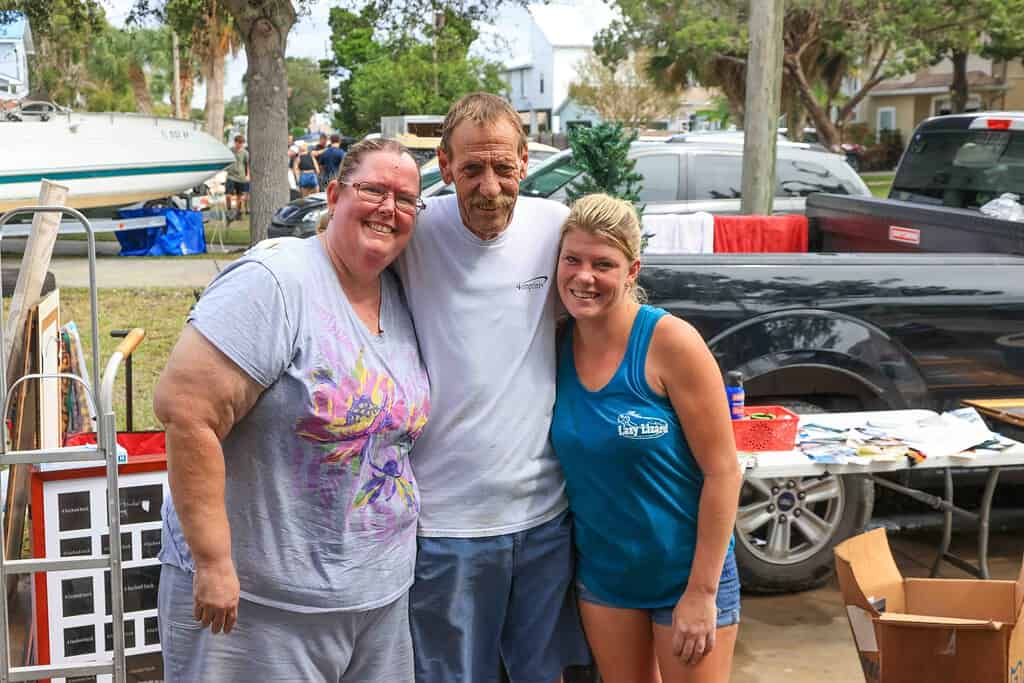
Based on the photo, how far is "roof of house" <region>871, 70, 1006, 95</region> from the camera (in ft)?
145

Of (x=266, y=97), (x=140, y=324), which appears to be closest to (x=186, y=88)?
(x=266, y=97)

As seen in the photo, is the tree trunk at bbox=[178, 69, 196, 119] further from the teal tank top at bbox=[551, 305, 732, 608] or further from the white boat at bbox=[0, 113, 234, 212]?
the teal tank top at bbox=[551, 305, 732, 608]

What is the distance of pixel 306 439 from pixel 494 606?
706 millimetres

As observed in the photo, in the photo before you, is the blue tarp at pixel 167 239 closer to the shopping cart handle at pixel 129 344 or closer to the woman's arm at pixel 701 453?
the shopping cart handle at pixel 129 344

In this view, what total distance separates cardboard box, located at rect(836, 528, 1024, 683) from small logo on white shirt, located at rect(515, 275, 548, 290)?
1572 millimetres

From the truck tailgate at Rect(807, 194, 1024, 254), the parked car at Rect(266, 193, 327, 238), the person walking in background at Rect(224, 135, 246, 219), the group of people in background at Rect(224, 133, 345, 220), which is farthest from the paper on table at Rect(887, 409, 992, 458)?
the person walking in background at Rect(224, 135, 246, 219)

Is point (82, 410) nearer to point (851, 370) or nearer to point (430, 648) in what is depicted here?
point (430, 648)

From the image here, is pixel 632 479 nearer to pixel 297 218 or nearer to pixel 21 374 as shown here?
pixel 21 374

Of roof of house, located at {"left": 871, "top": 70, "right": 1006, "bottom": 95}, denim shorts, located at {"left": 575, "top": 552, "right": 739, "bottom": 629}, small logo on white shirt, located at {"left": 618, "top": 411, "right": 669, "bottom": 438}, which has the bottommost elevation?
denim shorts, located at {"left": 575, "top": 552, "right": 739, "bottom": 629}

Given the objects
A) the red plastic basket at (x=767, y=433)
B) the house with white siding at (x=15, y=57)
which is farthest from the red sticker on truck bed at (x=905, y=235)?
the house with white siding at (x=15, y=57)

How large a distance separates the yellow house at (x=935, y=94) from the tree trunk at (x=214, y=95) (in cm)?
2557

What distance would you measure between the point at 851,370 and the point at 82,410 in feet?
11.1

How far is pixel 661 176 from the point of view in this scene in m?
10.8

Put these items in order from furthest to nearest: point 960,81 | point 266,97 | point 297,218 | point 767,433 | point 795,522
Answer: point 960,81 < point 266,97 < point 297,218 < point 795,522 < point 767,433
